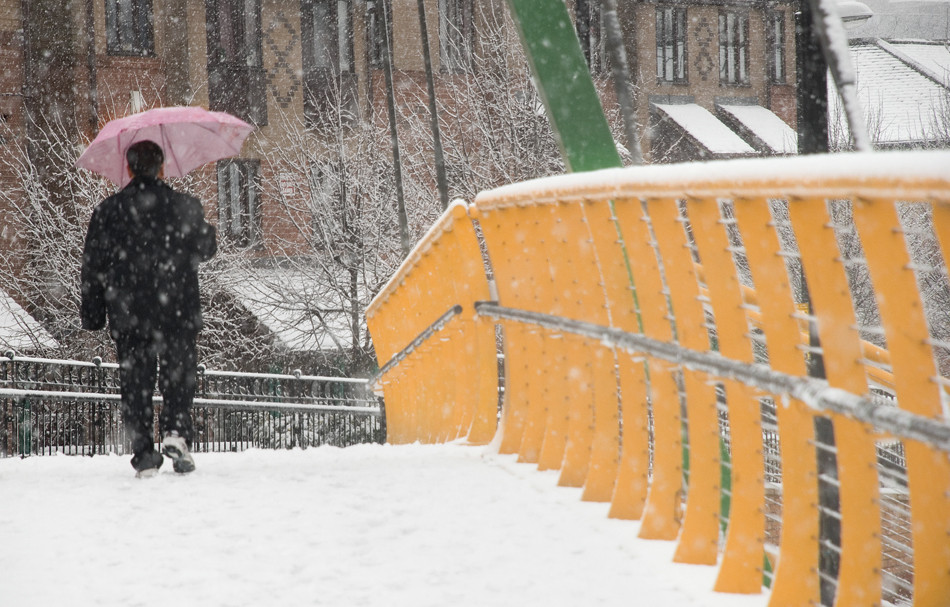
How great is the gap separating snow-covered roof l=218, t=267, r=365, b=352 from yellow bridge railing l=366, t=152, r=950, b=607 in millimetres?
18206

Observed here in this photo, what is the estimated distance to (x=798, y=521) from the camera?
278 centimetres

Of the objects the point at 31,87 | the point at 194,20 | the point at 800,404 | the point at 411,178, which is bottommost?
the point at 800,404

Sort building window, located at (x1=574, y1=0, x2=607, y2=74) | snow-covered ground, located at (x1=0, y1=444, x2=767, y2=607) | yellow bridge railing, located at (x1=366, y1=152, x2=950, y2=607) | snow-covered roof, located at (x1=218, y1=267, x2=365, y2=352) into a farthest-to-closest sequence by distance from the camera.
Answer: building window, located at (x1=574, y1=0, x2=607, y2=74) → snow-covered roof, located at (x1=218, y1=267, x2=365, y2=352) → snow-covered ground, located at (x1=0, y1=444, x2=767, y2=607) → yellow bridge railing, located at (x1=366, y1=152, x2=950, y2=607)

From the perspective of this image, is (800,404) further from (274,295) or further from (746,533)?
(274,295)

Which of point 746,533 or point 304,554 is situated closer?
point 746,533

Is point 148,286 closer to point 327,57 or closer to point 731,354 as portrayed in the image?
point 731,354

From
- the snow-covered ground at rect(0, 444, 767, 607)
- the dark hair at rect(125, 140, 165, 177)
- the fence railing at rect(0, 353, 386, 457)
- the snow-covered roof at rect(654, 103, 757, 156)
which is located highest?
the snow-covered roof at rect(654, 103, 757, 156)

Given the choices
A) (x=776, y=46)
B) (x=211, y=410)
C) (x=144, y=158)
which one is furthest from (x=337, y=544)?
(x=776, y=46)

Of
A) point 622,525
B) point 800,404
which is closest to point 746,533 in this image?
point 800,404

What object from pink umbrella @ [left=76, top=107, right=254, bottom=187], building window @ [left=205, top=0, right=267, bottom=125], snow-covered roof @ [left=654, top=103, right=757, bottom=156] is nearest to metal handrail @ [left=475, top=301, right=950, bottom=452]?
pink umbrella @ [left=76, top=107, right=254, bottom=187]

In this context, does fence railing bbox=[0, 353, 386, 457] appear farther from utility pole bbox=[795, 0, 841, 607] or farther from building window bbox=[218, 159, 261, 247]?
utility pole bbox=[795, 0, 841, 607]

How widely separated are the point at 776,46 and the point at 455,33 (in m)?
11.1

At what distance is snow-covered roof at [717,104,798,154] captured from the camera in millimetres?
30266

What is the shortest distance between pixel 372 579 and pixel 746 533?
109cm
